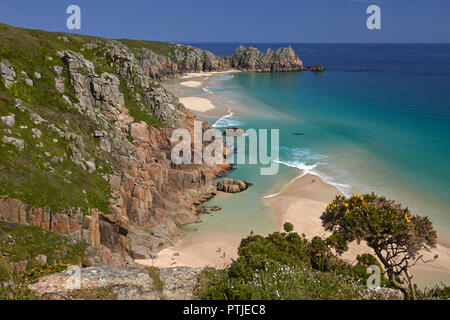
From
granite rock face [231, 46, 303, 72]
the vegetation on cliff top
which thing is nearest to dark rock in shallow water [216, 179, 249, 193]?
the vegetation on cliff top

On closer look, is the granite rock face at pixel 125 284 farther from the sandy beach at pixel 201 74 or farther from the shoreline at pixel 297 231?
the sandy beach at pixel 201 74

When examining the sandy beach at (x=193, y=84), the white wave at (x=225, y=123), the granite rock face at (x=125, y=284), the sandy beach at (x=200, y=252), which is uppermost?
the sandy beach at (x=193, y=84)

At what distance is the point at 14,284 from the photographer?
13195 millimetres

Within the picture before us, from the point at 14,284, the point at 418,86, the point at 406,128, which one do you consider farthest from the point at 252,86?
the point at 14,284

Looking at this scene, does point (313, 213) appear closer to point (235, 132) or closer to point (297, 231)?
point (297, 231)

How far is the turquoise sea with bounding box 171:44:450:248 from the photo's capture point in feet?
121

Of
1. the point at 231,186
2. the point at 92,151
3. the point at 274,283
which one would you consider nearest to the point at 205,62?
the point at 231,186

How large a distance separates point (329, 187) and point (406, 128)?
1455 inches

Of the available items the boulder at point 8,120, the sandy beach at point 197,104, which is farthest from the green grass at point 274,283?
the sandy beach at point 197,104

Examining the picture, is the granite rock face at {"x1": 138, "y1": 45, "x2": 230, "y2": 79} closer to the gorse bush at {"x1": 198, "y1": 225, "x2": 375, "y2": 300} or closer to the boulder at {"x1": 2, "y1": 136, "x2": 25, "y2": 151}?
the boulder at {"x1": 2, "y1": 136, "x2": 25, "y2": 151}

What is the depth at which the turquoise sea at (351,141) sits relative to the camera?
36.9 meters

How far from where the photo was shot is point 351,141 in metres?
60.1

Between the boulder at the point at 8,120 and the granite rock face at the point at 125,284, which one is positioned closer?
the granite rock face at the point at 125,284

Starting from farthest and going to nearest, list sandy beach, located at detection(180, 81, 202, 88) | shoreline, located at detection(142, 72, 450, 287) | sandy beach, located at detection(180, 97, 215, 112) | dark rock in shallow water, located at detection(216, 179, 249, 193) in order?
1. sandy beach, located at detection(180, 81, 202, 88)
2. sandy beach, located at detection(180, 97, 215, 112)
3. dark rock in shallow water, located at detection(216, 179, 249, 193)
4. shoreline, located at detection(142, 72, 450, 287)
